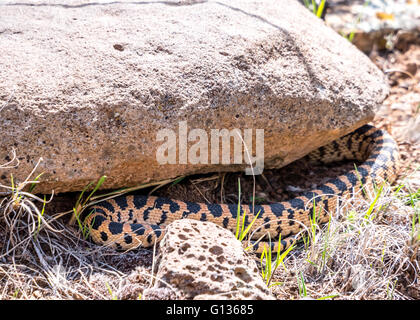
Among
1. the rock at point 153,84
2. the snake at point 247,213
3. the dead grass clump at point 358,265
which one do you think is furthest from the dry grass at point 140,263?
the rock at point 153,84

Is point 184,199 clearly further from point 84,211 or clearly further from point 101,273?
point 101,273

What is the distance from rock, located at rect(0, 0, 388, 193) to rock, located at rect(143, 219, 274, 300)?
102 centimetres

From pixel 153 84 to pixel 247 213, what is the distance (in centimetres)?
157

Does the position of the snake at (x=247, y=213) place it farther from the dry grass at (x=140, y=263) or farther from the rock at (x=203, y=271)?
the rock at (x=203, y=271)

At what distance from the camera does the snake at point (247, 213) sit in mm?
3885

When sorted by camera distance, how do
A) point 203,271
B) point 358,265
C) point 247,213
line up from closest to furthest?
1. point 203,271
2. point 358,265
3. point 247,213

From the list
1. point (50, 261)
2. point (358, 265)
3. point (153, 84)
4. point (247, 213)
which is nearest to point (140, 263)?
point (50, 261)

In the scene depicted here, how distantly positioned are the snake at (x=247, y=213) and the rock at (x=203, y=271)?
25.0 inches

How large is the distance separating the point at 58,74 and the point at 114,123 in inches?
24.7

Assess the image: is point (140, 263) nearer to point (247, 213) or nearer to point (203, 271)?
point (203, 271)

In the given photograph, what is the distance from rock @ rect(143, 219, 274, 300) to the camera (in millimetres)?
2717

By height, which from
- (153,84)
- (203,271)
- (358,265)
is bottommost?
(358,265)

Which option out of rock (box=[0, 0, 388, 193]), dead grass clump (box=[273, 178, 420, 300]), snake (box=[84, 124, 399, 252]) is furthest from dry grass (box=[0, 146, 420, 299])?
rock (box=[0, 0, 388, 193])

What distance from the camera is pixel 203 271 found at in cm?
277
